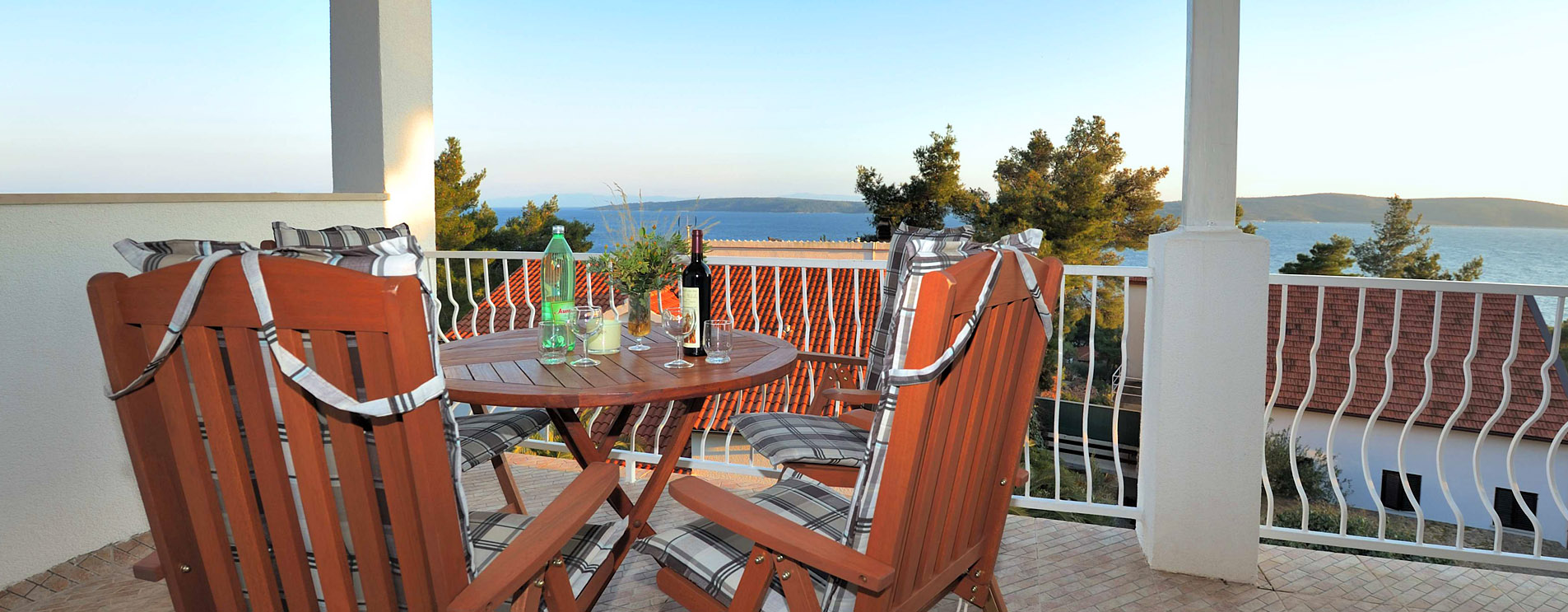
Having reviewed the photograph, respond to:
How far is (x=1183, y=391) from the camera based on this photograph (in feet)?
9.04

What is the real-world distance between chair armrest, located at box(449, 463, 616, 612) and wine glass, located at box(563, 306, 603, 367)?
765mm

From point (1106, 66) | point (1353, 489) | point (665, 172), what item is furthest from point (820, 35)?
point (1353, 489)

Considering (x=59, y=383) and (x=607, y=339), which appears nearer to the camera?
(x=607, y=339)

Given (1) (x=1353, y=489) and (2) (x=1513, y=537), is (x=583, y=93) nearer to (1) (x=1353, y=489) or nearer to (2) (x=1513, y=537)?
(1) (x=1353, y=489)

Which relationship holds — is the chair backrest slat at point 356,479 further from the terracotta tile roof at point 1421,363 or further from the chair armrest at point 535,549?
the terracotta tile roof at point 1421,363

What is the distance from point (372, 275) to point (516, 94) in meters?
21.0

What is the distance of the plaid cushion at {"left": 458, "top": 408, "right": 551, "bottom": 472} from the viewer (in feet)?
7.47

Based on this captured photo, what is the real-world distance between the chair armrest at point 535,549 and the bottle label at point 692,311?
2.66 feet

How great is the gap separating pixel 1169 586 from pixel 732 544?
70.2 inches

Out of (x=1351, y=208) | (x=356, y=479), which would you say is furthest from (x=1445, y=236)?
(x=356, y=479)

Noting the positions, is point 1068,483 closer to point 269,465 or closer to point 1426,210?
point 269,465

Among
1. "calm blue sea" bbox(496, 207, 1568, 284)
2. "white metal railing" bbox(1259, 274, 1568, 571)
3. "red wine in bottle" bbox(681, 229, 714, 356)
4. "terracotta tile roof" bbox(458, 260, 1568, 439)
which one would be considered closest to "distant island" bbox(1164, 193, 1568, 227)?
"calm blue sea" bbox(496, 207, 1568, 284)

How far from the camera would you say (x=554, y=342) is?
7.43 feet

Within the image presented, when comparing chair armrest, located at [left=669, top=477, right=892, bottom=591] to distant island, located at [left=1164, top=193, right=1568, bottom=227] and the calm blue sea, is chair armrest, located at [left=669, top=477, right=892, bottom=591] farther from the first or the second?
distant island, located at [left=1164, top=193, right=1568, bottom=227]
